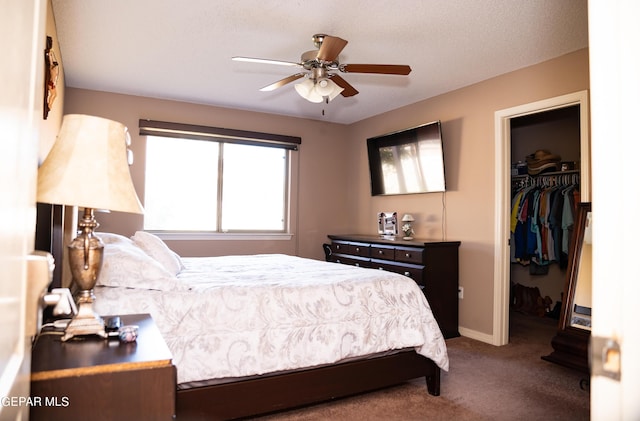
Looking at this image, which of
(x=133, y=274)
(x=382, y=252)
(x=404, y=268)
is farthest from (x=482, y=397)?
(x=133, y=274)

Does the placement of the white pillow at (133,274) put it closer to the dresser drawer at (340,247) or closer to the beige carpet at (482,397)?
the beige carpet at (482,397)

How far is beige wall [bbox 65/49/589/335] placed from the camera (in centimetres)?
391

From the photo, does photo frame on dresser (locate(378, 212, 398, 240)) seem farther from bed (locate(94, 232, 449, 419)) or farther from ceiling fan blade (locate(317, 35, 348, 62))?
ceiling fan blade (locate(317, 35, 348, 62))

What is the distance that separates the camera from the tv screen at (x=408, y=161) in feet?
14.5

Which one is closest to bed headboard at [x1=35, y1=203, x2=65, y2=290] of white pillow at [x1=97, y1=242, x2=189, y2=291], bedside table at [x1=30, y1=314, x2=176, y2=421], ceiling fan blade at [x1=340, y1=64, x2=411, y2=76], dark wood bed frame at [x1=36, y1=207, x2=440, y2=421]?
dark wood bed frame at [x1=36, y1=207, x2=440, y2=421]

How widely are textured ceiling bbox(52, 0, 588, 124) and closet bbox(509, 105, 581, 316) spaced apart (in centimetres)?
150

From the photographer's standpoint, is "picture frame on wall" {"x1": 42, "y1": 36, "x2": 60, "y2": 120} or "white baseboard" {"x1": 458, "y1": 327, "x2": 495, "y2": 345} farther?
"white baseboard" {"x1": 458, "y1": 327, "x2": 495, "y2": 345}

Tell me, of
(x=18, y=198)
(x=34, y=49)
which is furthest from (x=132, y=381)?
(x=34, y=49)

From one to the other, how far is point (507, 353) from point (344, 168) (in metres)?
3.18

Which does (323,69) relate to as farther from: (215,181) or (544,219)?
(544,219)

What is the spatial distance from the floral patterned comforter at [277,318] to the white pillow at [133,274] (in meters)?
0.03

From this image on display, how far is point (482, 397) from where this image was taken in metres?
2.67

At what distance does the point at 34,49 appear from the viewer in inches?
28.8

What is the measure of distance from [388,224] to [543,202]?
1.72 m
